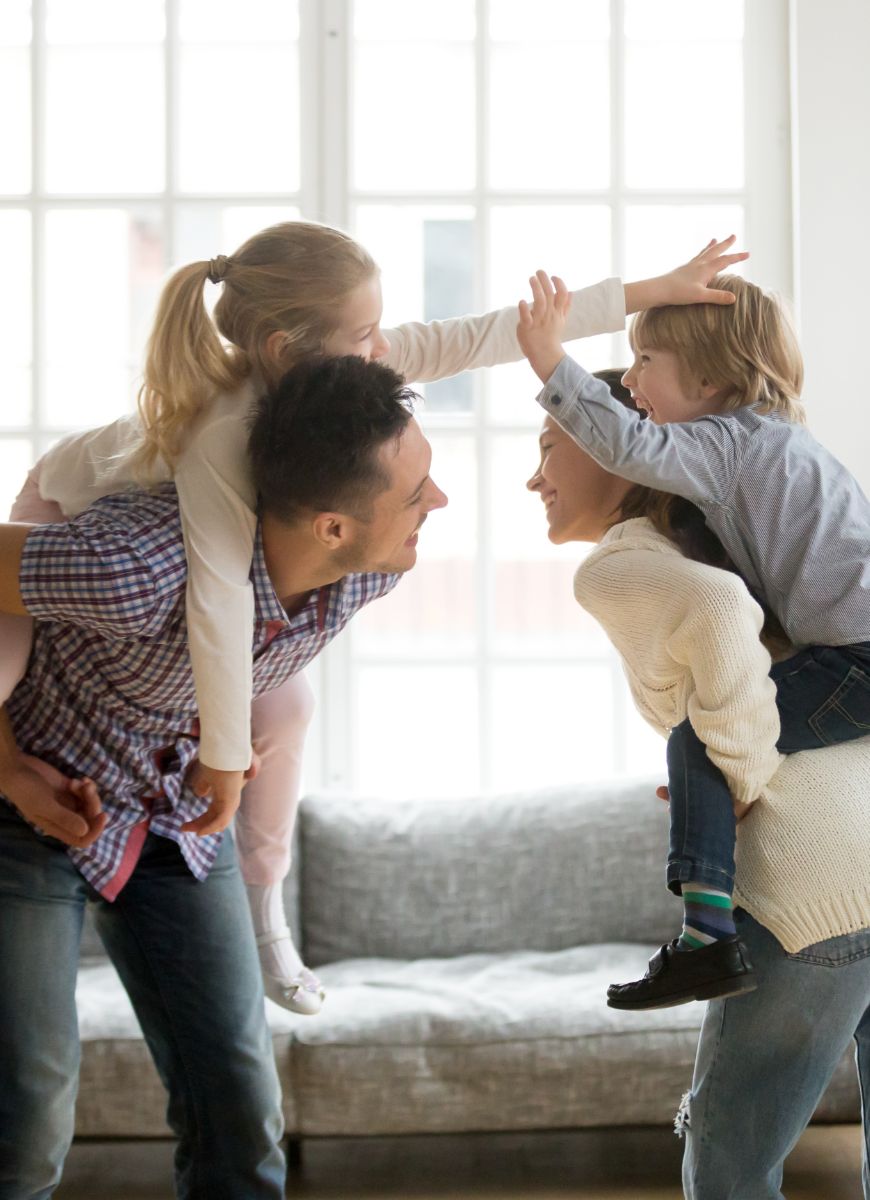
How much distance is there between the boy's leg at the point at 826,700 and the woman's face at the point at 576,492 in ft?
1.23

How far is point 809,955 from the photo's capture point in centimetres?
142

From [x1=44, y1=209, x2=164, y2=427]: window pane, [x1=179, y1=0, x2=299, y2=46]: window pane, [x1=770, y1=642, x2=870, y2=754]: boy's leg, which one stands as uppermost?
[x1=179, y1=0, x2=299, y2=46]: window pane

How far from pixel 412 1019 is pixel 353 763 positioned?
1.04 metres

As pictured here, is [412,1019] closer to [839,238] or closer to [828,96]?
[839,238]

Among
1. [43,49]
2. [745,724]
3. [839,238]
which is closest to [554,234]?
[839,238]

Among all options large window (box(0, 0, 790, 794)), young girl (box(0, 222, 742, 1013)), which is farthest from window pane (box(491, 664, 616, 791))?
young girl (box(0, 222, 742, 1013))

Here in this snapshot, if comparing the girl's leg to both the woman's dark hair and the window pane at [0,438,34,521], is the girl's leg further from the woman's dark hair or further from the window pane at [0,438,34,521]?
the window pane at [0,438,34,521]

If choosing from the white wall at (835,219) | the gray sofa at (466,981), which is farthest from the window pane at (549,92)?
the gray sofa at (466,981)

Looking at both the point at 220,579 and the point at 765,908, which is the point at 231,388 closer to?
the point at 220,579

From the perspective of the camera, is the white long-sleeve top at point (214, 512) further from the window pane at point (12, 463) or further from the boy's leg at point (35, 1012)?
the window pane at point (12, 463)

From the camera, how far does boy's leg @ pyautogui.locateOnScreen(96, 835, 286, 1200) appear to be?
1708 mm

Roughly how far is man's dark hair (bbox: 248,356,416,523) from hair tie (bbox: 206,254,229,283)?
9.6 inches

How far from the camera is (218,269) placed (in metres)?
1.78

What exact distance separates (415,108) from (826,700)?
2640mm
